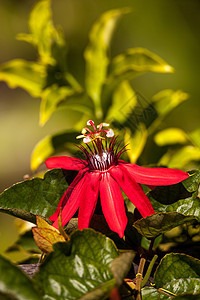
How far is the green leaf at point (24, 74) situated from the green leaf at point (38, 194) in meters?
0.36

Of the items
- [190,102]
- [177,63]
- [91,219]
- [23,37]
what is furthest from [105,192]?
[177,63]

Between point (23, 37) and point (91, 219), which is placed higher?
point (23, 37)

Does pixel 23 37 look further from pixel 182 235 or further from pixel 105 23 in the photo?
pixel 182 235

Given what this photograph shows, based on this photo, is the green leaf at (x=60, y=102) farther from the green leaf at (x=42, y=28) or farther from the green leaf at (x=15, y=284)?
the green leaf at (x=15, y=284)

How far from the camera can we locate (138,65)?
630 mm

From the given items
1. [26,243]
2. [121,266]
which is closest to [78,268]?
[121,266]

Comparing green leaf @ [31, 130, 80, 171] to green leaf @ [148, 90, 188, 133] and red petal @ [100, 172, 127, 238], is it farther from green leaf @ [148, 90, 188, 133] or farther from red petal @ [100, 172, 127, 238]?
red petal @ [100, 172, 127, 238]

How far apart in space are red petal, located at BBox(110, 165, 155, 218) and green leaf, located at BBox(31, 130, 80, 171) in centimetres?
26

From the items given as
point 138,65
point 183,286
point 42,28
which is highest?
point 42,28

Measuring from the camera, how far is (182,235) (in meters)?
0.37

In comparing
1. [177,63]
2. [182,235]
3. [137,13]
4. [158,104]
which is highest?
[137,13]

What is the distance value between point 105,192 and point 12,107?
3.21ft

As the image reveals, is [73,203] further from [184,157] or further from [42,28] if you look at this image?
[42,28]

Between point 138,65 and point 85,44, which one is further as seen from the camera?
point 85,44
